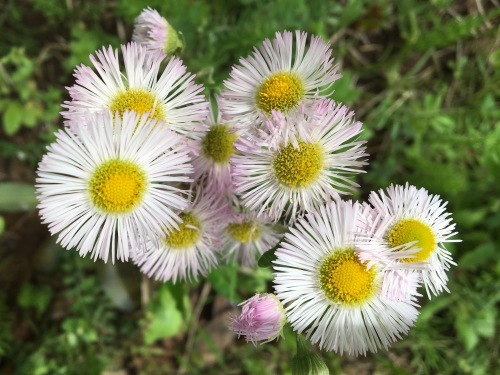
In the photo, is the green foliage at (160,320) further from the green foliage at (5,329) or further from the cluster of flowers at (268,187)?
the cluster of flowers at (268,187)

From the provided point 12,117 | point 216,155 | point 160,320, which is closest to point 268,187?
point 216,155

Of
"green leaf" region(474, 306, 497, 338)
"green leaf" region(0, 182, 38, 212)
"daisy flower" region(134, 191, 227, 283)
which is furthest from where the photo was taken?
"green leaf" region(474, 306, 497, 338)

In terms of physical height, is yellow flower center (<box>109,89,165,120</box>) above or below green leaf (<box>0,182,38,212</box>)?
above

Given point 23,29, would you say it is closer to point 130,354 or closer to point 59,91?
point 59,91

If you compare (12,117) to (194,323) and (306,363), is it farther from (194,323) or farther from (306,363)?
(306,363)

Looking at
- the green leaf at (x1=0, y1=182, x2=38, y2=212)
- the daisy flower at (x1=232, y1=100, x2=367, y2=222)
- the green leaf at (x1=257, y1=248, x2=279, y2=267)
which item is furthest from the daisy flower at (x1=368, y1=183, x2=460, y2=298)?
the green leaf at (x1=0, y1=182, x2=38, y2=212)

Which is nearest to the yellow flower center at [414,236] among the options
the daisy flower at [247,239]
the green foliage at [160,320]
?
the daisy flower at [247,239]

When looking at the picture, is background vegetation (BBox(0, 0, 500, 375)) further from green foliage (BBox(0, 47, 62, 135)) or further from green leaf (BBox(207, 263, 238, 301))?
green leaf (BBox(207, 263, 238, 301))

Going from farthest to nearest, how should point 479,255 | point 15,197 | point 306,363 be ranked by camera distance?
point 479,255 < point 15,197 < point 306,363
